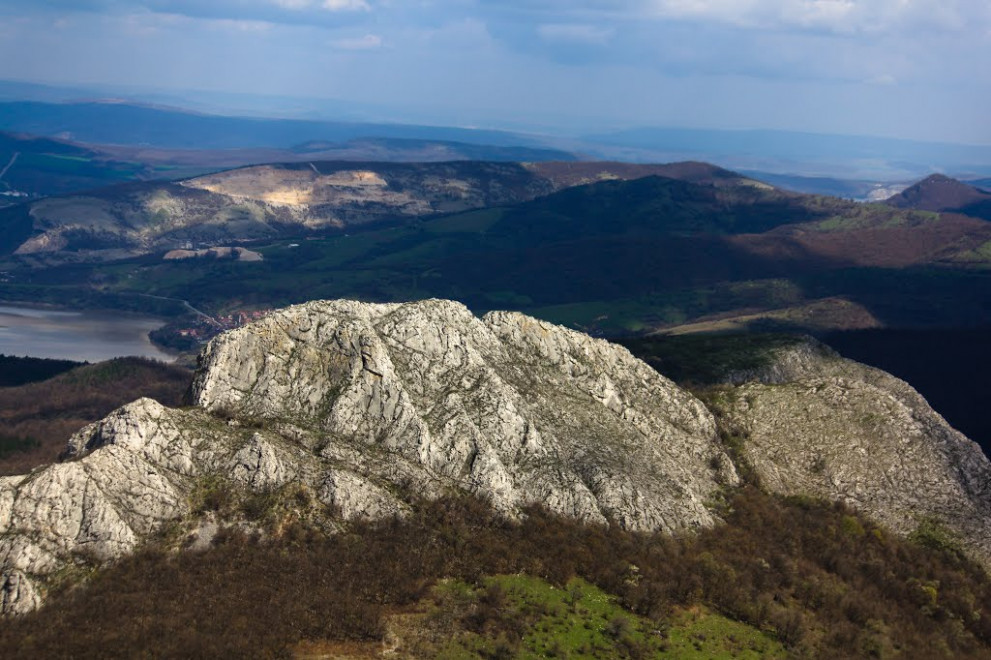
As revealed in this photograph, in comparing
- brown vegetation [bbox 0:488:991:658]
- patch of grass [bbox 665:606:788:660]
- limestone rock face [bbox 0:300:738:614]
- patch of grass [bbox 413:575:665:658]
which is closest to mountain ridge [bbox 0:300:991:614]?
limestone rock face [bbox 0:300:738:614]

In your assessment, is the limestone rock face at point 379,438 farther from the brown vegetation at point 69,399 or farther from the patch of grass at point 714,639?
the brown vegetation at point 69,399

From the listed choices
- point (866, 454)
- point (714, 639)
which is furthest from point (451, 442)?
point (866, 454)

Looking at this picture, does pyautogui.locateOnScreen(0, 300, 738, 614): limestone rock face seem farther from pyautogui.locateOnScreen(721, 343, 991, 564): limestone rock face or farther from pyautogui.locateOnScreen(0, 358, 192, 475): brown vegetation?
pyautogui.locateOnScreen(0, 358, 192, 475): brown vegetation

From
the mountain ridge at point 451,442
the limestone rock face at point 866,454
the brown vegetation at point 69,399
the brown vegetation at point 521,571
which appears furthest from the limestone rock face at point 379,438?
the brown vegetation at point 69,399

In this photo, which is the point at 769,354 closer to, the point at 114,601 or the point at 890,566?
the point at 890,566

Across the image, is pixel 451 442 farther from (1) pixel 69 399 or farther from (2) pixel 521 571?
(1) pixel 69 399

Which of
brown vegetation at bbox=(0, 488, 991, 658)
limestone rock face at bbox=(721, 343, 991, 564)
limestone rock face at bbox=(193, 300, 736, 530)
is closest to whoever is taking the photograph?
brown vegetation at bbox=(0, 488, 991, 658)

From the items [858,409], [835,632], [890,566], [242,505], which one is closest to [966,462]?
[858,409]

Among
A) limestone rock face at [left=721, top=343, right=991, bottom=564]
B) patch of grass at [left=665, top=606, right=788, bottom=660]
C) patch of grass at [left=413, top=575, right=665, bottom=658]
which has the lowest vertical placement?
patch of grass at [left=665, top=606, right=788, bottom=660]
